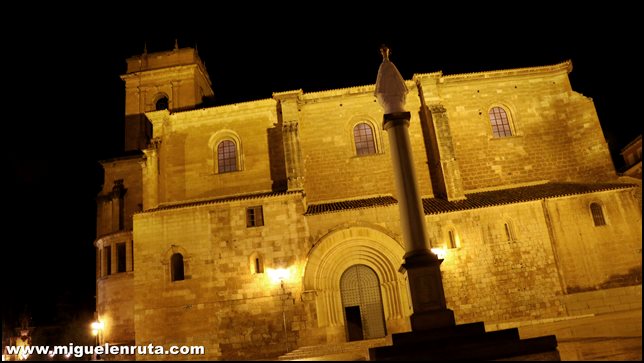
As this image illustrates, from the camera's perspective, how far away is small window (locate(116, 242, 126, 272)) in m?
25.6

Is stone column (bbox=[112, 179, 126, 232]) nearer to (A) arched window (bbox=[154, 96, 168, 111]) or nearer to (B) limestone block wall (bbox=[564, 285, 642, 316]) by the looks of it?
(A) arched window (bbox=[154, 96, 168, 111])

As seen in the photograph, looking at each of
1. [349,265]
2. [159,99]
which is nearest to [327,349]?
[349,265]

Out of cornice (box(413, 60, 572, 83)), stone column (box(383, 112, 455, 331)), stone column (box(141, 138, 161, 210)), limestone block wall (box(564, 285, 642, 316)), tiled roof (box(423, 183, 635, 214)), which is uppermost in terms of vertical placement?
cornice (box(413, 60, 572, 83))

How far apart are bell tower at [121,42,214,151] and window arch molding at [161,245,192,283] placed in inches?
438

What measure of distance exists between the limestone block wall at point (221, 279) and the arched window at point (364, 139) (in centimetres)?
444

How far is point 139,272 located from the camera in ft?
64.7

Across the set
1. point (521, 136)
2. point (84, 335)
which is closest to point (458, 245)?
point (521, 136)

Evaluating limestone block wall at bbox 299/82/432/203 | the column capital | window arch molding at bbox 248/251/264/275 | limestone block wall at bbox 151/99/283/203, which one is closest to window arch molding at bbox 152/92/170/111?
limestone block wall at bbox 151/99/283/203

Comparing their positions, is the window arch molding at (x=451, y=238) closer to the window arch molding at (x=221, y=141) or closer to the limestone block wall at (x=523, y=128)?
the limestone block wall at (x=523, y=128)

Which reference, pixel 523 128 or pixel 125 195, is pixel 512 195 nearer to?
pixel 523 128

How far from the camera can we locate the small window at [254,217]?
65.8 ft

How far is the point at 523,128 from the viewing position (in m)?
22.8

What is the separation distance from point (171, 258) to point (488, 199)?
1335 centimetres

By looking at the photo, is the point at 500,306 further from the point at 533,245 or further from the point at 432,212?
the point at 432,212
